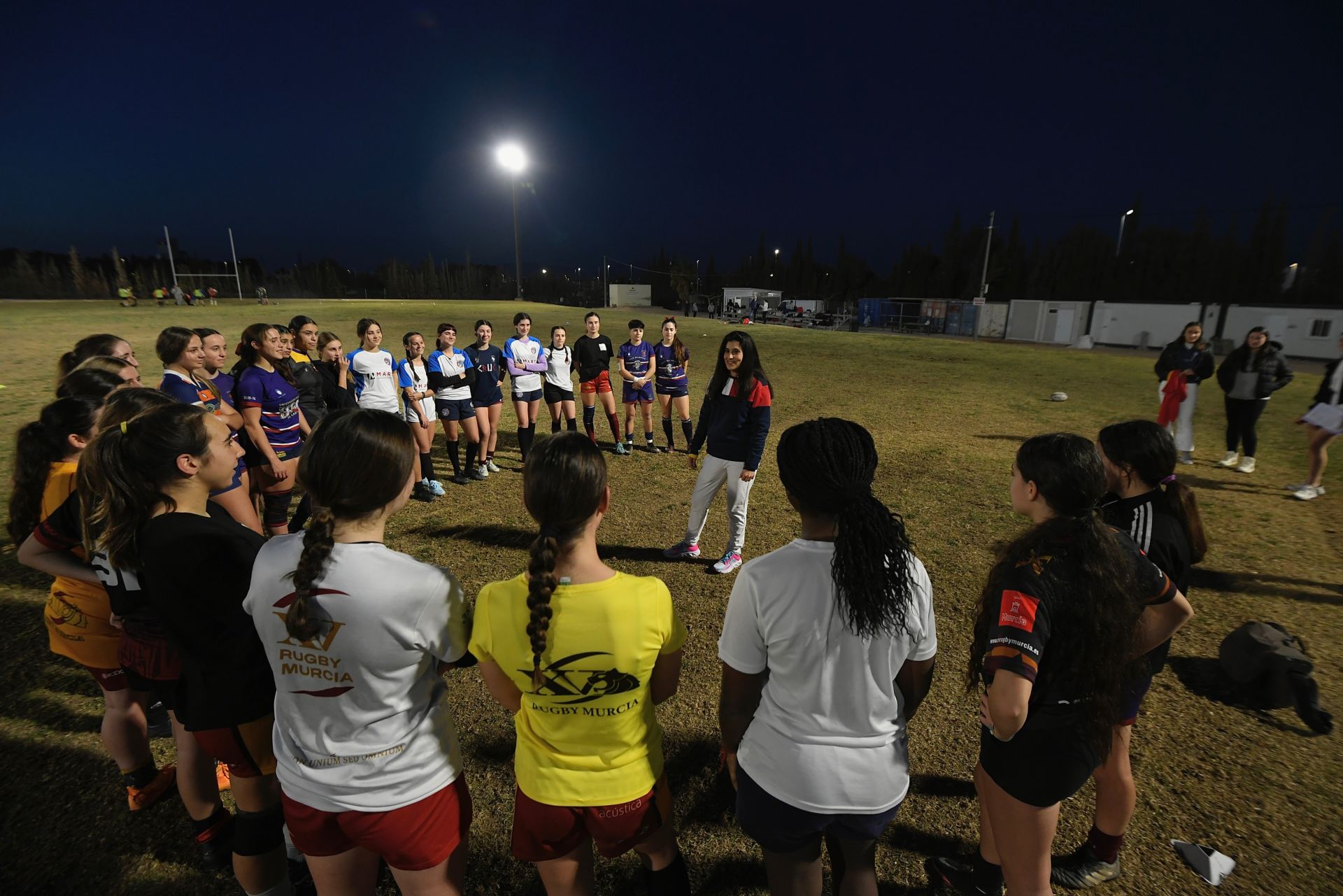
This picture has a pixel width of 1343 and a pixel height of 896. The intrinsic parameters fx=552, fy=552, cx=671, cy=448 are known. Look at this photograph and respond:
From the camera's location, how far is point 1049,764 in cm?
197

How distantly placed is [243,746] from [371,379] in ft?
19.9

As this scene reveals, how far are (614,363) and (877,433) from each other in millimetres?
12088

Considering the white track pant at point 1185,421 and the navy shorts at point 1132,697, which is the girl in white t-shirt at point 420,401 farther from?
the white track pant at point 1185,421

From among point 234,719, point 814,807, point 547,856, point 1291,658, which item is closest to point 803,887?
point 814,807

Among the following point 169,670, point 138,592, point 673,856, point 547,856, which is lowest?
point 673,856

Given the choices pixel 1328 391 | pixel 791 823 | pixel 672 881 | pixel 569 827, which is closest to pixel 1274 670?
pixel 791 823

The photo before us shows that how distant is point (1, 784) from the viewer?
3.10 metres

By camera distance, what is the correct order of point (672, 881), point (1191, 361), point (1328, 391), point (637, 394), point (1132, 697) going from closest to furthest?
1. point (672, 881)
2. point (1132, 697)
3. point (1328, 391)
4. point (1191, 361)
5. point (637, 394)

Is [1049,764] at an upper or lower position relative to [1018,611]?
lower

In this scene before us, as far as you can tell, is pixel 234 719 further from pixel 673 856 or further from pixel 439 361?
pixel 439 361

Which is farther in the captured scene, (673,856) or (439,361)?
(439,361)

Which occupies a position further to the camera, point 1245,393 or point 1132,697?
point 1245,393

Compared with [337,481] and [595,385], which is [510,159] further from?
[337,481]

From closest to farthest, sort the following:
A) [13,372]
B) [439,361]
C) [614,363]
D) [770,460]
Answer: [439,361] < [770,460] < [13,372] < [614,363]
